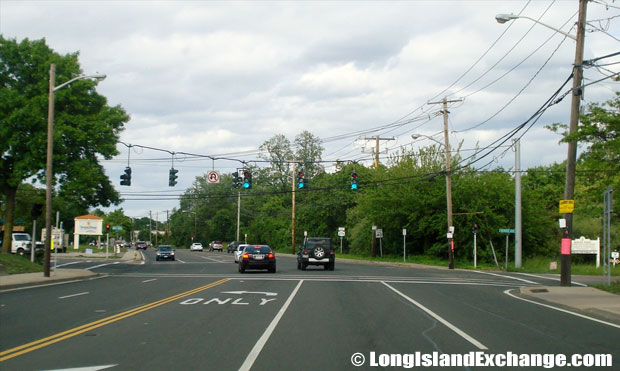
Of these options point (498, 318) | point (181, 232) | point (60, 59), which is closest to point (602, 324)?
point (498, 318)

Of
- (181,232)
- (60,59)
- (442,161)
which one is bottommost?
(181,232)

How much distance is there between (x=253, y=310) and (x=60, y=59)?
2759 centimetres

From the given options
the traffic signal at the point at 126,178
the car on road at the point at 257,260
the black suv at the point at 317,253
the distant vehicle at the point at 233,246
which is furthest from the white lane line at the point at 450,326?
the distant vehicle at the point at 233,246

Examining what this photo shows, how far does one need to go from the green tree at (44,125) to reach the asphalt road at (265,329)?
687 inches

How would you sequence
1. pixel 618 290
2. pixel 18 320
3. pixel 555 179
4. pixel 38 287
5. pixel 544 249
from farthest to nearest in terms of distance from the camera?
pixel 555 179
pixel 544 249
pixel 38 287
pixel 618 290
pixel 18 320

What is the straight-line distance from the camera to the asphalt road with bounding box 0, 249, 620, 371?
8.66 metres

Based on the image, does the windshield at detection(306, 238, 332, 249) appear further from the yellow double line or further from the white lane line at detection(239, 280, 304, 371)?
the white lane line at detection(239, 280, 304, 371)

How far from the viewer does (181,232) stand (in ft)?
474

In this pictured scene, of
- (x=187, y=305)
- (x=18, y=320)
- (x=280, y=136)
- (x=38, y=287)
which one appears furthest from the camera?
(x=280, y=136)

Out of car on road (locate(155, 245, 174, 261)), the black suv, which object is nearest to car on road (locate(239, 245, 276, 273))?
the black suv

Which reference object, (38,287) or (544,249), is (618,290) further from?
(544,249)

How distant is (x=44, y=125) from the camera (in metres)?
34.6

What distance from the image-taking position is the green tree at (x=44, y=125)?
34094 millimetres

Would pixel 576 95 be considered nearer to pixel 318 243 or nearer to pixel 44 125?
pixel 318 243
